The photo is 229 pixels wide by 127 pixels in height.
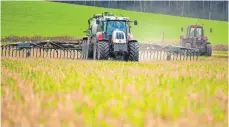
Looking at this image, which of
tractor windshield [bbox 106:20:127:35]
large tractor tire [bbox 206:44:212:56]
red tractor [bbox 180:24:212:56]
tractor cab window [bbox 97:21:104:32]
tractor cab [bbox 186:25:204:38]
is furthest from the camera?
tractor cab [bbox 186:25:204:38]

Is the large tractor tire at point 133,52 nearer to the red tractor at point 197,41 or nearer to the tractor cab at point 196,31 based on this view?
the red tractor at point 197,41

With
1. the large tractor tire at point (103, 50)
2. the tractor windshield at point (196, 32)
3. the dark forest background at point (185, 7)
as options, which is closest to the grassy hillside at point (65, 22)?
the dark forest background at point (185, 7)

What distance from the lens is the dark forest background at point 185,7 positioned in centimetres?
8694

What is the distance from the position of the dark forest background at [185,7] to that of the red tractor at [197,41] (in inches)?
2002

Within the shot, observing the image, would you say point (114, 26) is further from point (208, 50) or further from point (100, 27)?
point (208, 50)

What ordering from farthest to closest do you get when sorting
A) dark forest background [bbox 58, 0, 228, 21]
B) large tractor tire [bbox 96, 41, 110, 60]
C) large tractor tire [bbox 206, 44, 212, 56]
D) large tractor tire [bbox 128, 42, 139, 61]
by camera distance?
dark forest background [bbox 58, 0, 228, 21], large tractor tire [bbox 206, 44, 212, 56], large tractor tire [bbox 128, 42, 139, 61], large tractor tire [bbox 96, 41, 110, 60]

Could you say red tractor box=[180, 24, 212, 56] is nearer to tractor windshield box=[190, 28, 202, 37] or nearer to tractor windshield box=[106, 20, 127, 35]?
tractor windshield box=[190, 28, 202, 37]

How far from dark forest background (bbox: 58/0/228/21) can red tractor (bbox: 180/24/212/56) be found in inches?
2002

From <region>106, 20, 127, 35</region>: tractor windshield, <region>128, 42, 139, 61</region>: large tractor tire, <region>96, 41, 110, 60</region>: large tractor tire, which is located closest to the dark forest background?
<region>106, 20, 127, 35</region>: tractor windshield

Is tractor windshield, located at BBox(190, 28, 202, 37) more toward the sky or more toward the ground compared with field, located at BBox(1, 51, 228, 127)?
more toward the sky

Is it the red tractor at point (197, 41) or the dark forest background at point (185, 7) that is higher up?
the dark forest background at point (185, 7)

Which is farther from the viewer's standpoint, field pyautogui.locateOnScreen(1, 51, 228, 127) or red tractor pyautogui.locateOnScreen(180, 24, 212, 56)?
red tractor pyautogui.locateOnScreen(180, 24, 212, 56)

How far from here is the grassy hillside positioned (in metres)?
57.9

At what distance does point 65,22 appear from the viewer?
65375 mm
